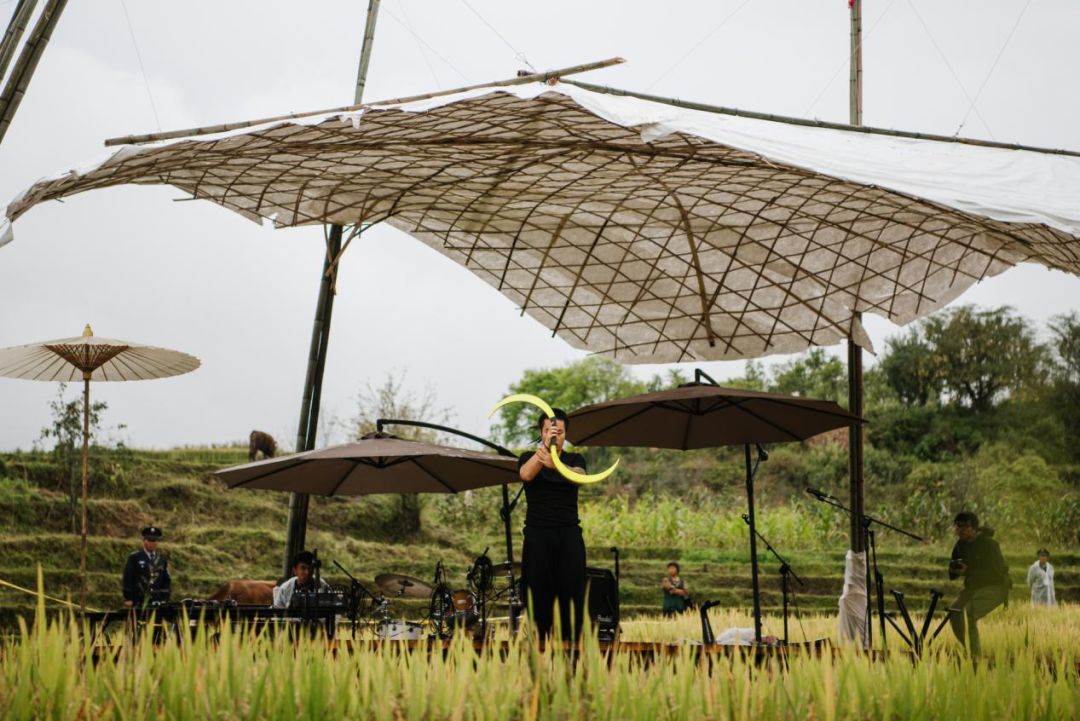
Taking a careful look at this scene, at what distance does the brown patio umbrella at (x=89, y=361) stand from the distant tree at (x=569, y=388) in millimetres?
30428

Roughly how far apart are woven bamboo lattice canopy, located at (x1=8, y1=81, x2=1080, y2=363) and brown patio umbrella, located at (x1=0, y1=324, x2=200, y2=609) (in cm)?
169

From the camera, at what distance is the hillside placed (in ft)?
59.8

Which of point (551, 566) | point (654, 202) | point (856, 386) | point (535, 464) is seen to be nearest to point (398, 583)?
point (654, 202)

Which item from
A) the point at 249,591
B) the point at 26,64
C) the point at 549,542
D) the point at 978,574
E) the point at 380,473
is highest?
the point at 26,64

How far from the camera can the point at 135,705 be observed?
3.32 m

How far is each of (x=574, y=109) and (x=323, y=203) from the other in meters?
2.96

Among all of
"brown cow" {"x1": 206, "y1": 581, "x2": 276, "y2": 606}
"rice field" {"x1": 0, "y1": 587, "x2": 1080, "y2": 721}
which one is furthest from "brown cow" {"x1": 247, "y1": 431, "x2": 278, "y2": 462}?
"rice field" {"x1": 0, "y1": 587, "x2": 1080, "y2": 721}

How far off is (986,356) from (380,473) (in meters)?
28.6

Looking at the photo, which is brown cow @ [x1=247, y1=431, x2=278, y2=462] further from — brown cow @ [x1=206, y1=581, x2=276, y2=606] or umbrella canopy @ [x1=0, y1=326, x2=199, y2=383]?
umbrella canopy @ [x1=0, y1=326, x2=199, y2=383]

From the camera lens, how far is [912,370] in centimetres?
3466

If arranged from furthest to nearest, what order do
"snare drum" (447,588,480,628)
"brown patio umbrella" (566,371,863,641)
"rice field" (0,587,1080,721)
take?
"snare drum" (447,588,480,628) → "brown patio umbrella" (566,371,863,641) → "rice field" (0,587,1080,721)

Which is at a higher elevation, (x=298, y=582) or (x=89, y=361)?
(x=89, y=361)

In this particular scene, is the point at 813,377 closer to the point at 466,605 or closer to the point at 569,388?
the point at 569,388

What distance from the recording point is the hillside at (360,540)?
18.2 metres
